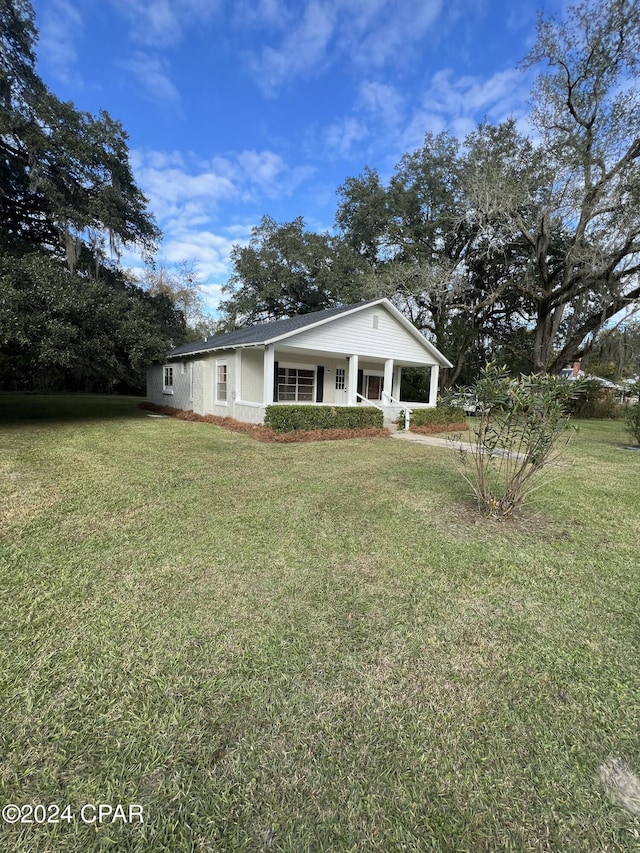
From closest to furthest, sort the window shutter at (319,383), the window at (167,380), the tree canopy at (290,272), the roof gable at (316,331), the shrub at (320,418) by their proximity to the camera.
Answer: the shrub at (320,418), the roof gable at (316,331), the window shutter at (319,383), the window at (167,380), the tree canopy at (290,272)

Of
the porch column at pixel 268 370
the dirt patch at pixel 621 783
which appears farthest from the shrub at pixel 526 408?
the porch column at pixel 268 370

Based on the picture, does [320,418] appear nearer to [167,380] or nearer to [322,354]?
[322,354]

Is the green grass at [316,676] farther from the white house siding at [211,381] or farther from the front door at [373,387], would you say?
the front door at [373,387]

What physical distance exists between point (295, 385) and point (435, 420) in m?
5.68

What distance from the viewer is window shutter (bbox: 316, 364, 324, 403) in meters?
15.6

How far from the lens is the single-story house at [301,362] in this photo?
12.0 metres

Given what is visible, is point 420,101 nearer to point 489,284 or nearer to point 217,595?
point 489,284

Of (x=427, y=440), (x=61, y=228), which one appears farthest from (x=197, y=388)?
(x=427, y=440)

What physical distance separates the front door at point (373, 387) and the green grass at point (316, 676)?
13.2 m

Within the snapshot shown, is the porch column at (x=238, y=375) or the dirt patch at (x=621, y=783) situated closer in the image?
the dirt patch at (x=621, y=783)

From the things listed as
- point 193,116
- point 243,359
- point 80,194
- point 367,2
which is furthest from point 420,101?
point 80,194

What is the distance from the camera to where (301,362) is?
15039 mm

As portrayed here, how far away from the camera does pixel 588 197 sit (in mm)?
15352

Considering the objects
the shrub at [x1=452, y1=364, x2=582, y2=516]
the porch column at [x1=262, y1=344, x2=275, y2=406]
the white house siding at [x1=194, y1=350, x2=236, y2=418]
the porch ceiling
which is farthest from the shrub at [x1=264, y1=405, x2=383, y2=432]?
the shrub at [x1=452, y1=364, x2=582, y2=516]
